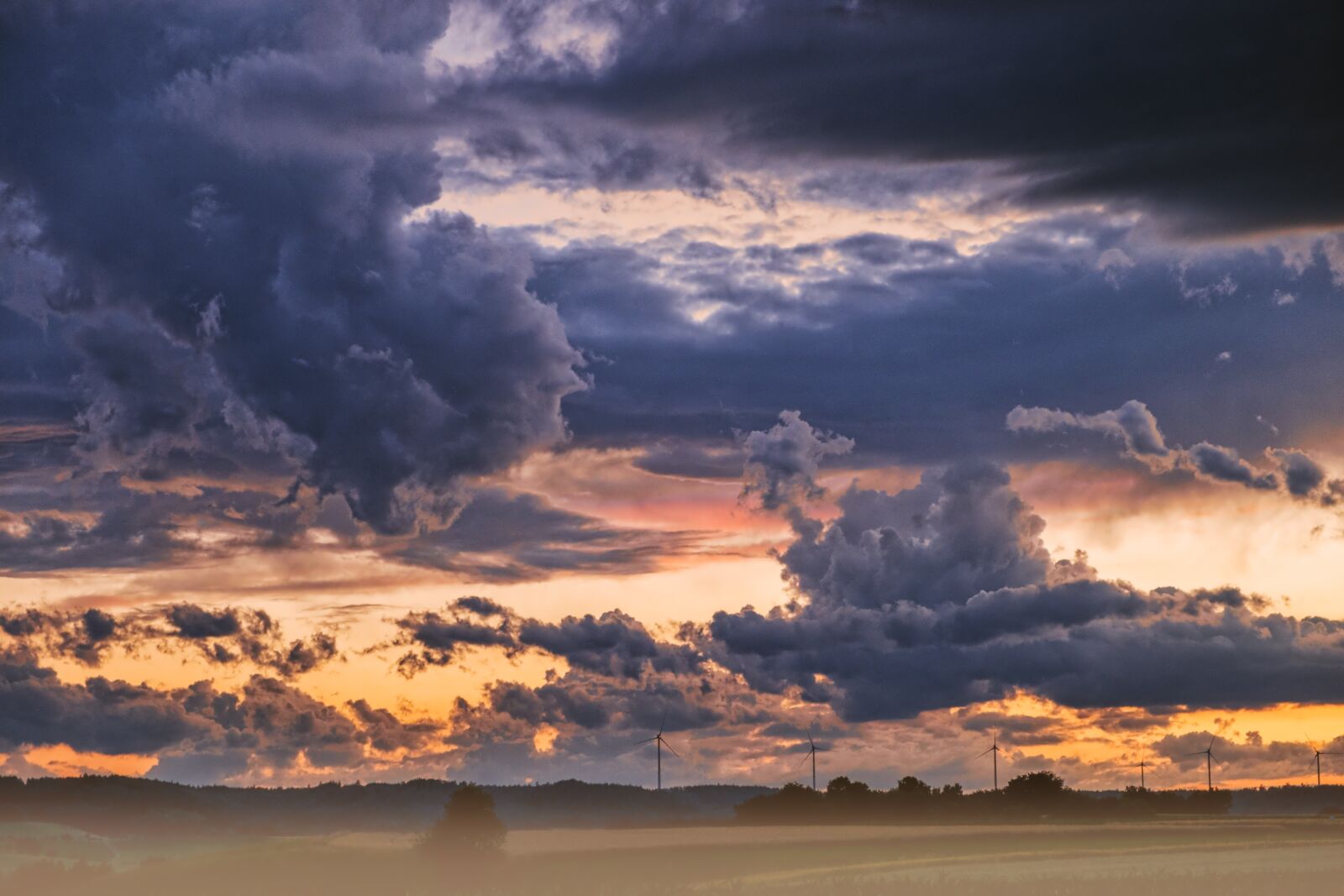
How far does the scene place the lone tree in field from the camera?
518 ft

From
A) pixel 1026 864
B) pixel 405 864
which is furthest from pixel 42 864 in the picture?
pixel 1026 864

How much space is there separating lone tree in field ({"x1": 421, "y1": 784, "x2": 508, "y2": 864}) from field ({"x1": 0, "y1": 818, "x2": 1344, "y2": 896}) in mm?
1906

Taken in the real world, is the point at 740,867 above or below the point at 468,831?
below

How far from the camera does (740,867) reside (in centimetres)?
15175

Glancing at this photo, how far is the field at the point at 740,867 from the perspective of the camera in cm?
12231

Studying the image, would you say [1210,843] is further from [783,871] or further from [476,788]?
[476,788]

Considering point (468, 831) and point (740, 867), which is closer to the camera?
point (740, 867)

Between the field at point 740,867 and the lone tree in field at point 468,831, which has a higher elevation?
the lone tree in field at point 468,831

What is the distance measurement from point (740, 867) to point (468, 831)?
1060 inches

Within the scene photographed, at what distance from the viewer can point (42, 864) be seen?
17775 centimetres

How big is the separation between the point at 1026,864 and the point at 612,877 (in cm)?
3950

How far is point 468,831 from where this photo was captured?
15850cm

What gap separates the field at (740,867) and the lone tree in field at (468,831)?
75.0 inches

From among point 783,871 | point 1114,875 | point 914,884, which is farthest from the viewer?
point 783,871
